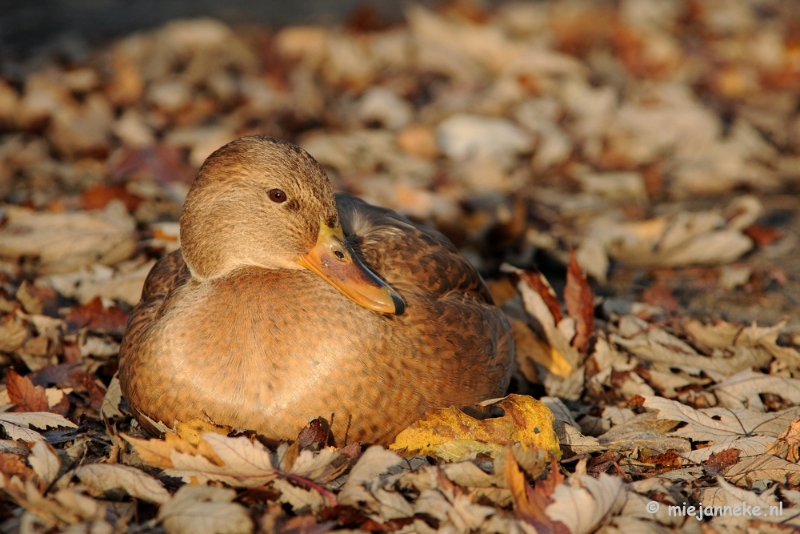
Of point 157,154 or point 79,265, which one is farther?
point 157,154

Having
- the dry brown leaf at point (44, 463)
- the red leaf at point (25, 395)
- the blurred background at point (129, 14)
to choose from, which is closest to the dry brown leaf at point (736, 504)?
the dry brown leaf at point (44, 463)

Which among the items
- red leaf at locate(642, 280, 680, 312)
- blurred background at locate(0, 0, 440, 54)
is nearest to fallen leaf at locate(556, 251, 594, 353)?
red leaf at locate(642, 280, 680, 312)

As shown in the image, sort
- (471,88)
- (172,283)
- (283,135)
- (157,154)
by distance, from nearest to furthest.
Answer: (172,283), (157,154), (283,135), (471,88)

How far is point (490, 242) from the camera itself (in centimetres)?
524

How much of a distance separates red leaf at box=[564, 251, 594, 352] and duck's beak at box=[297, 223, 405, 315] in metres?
1.09

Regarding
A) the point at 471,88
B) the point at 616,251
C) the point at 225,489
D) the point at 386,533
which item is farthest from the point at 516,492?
the point at 471,88

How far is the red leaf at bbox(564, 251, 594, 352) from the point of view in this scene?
3.99 m

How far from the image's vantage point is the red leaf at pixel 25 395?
11.4 ft

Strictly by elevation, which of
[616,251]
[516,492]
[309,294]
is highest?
[309,294]

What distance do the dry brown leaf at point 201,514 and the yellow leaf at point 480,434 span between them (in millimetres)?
715

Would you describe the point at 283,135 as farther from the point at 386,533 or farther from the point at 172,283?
the point at 386,533

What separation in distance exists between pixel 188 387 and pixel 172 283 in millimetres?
672

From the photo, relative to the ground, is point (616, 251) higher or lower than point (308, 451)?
lower

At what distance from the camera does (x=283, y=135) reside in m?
6.43
